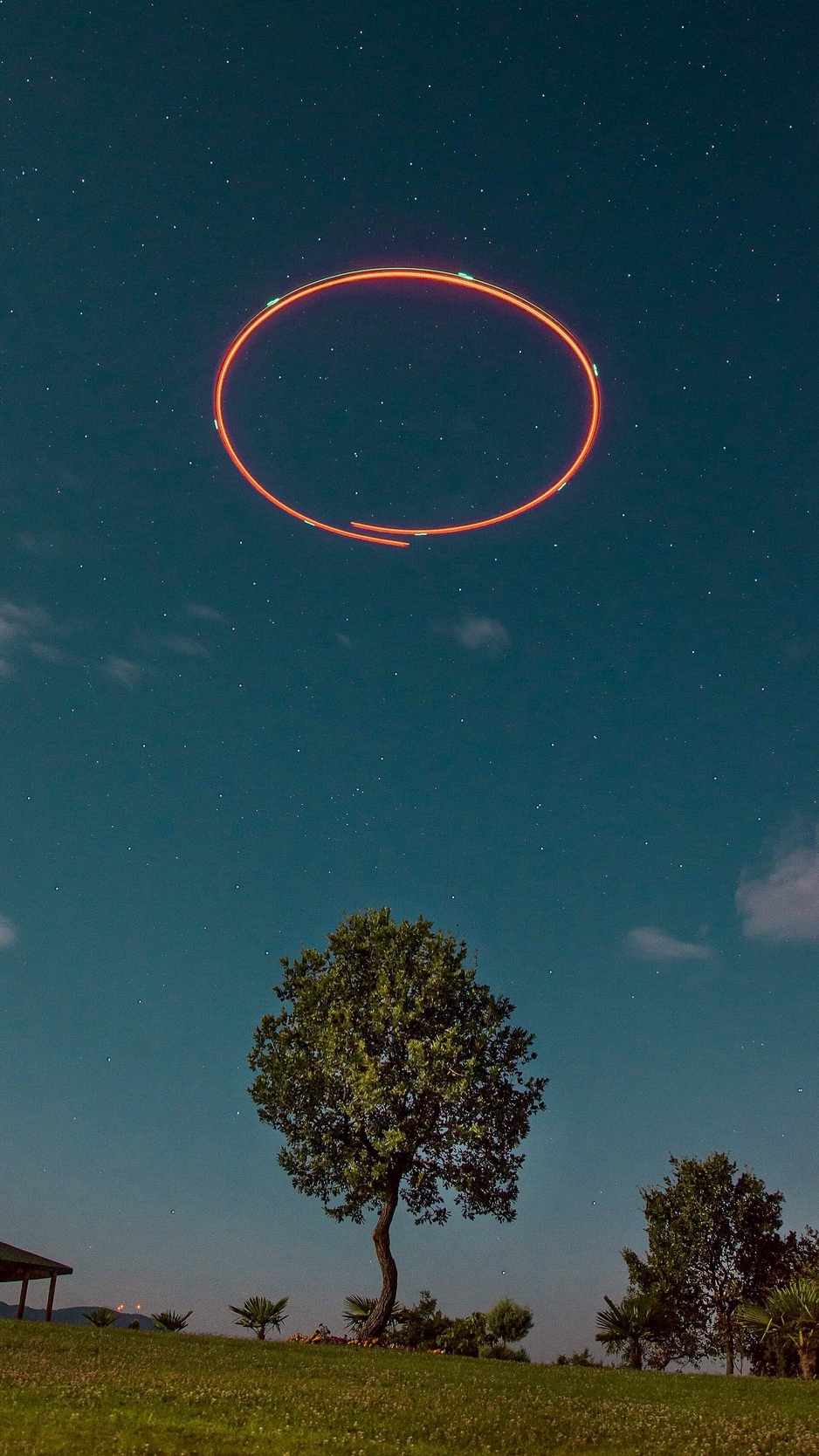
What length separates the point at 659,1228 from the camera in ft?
200

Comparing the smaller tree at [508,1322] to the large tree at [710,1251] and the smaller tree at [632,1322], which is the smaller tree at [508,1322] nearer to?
the smaller tree at [632,1322]

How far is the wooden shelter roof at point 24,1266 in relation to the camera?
4172 centimetres

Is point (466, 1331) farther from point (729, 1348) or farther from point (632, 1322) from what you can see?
point (729, 1348)

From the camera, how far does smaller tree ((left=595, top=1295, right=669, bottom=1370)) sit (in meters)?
36.3

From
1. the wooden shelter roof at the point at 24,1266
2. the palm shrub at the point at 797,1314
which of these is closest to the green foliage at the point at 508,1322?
the palm shrub at the point at 797,1314

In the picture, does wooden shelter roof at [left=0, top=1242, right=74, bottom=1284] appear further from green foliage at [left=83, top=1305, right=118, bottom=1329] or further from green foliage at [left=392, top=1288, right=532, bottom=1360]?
green foliage at [left=392, top=1288, right=532, bottom=1360]

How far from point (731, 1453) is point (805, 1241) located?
5233 centimetres

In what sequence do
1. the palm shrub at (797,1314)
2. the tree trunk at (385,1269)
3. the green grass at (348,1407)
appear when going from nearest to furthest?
the green grass at (348,1407) → the palm shrub at (797,1314) → the tree trunk at (385,1269)

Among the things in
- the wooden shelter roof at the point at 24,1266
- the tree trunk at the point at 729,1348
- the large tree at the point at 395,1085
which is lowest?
the tree trunk at the point at 729,1348

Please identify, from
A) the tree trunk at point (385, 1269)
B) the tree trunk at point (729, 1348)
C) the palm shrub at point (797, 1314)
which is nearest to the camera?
the palm shrub at point (797, 1314)

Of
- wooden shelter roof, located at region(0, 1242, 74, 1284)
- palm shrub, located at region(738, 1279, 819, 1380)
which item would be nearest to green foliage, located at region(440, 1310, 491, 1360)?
palm shrub, located at region(738, 1279, 819, 1380)

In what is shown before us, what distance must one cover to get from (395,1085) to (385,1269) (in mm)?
7333

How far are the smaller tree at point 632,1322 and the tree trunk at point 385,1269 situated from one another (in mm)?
8111

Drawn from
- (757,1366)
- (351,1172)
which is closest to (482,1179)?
(351,1172)
